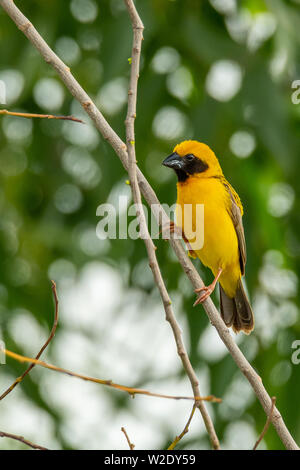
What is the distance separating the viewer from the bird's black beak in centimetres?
450

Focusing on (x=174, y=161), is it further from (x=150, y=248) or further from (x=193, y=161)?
(x=150, y=248)

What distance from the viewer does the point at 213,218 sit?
4918 mm

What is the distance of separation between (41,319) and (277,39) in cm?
255

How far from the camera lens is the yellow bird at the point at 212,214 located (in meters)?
4.73

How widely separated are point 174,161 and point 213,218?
57 centimetres

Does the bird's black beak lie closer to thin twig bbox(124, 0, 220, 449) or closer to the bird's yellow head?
the bird's yellow head

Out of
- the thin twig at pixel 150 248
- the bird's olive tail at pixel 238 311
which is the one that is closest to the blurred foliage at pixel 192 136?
the bird's olive tail at pixel 238 311

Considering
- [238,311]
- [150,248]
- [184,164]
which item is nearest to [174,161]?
[184,164]

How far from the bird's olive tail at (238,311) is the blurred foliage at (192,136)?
90 millimetres

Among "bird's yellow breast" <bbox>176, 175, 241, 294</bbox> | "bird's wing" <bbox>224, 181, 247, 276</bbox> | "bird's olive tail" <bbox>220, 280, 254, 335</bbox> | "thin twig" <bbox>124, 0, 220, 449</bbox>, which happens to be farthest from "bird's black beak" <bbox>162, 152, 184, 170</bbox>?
"thin twig" <bbox>124, 0, 220, 449</bbox>

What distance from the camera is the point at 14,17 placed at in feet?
9.98

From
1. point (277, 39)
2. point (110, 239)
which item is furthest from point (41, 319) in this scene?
point (277, 39)

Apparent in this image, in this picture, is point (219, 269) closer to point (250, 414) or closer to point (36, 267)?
point (250, 414)

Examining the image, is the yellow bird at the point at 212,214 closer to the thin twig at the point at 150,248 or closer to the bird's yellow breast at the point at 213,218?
the bird's yellow breast at the point at 213,218
